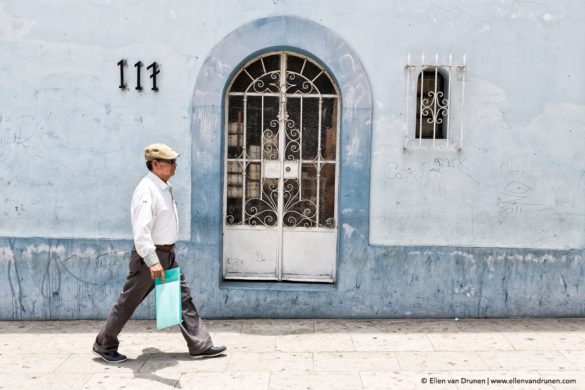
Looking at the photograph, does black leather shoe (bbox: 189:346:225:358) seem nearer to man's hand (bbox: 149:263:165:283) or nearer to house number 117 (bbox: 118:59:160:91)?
man's hand (bbox: 149:263:165:283)

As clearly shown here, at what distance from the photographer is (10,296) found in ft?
20.9

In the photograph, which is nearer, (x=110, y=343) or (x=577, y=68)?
(x=110, y=343)

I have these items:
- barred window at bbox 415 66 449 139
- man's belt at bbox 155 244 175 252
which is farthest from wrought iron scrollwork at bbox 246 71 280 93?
man's belt at bbox 155 244 175 252

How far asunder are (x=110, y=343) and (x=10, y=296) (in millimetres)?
1727

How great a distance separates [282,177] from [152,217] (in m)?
1.85

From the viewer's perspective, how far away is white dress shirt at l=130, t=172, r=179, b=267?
16.0ft

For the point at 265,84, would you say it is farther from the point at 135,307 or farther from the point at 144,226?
the point at 135,307

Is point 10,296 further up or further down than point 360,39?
further down

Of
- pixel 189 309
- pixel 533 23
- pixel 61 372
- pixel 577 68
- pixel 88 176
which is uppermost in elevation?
pixel 533 23

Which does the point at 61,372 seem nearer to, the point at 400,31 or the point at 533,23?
the point at 400,31

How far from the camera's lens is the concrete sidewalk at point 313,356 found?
484 centimetres

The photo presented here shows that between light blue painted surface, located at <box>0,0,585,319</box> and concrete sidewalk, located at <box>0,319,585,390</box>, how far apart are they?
0.89ft

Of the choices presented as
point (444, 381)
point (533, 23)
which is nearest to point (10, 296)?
point (444, 381)

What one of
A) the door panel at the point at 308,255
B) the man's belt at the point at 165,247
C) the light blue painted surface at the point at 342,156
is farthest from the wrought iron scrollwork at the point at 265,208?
the man's belt at the point at 165,247
